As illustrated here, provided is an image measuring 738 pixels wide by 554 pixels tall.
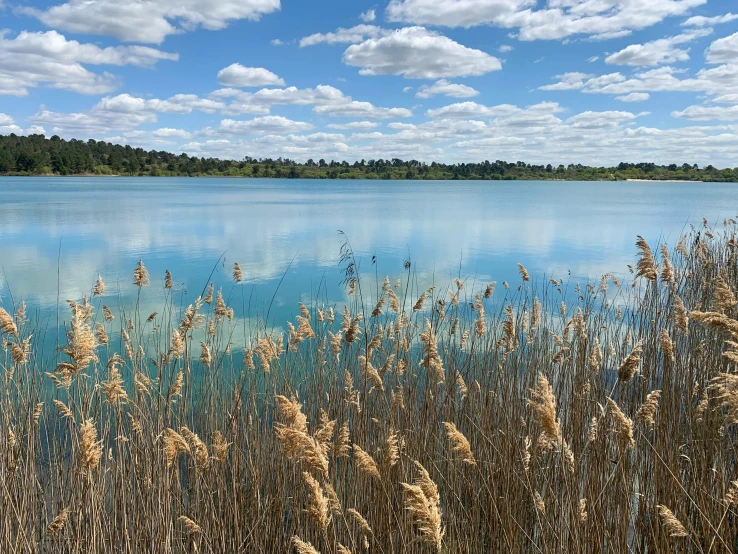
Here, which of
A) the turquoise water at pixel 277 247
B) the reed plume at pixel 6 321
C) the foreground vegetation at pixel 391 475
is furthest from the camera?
the turquoise water at pixel 277 247

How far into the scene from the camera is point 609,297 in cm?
1082

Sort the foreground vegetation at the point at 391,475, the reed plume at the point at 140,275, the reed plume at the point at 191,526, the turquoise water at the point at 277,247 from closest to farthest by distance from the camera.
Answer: the foreground vegetation at the point at 391,475
the reed plume at the point at 191,526
the reed plume at the point at 140,275
the turquoise water at the point at 277,247

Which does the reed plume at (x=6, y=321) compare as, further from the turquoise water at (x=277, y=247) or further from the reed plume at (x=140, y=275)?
the turquoise water at (x=277, y=247)

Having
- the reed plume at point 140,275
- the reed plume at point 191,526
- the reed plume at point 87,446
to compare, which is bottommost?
the reed plume at point 191,526

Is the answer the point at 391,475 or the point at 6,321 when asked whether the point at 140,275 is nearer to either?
the point at 6,321

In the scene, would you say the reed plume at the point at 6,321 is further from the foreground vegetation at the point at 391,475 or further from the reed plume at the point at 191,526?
the reed plume at the point at 191,526

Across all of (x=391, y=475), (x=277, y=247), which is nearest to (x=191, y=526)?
(x=391, y=475)

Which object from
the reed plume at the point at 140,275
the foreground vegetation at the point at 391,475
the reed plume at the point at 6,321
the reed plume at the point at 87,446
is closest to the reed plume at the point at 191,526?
the foreground vegetation at the point at 391,475

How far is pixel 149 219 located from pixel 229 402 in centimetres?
2251

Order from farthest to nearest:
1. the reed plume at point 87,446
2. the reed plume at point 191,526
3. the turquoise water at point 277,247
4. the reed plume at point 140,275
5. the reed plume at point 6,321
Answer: the turquoise water at point 277,247 < the reed plume at point 140,275 < the reed plume at point 6,321 < the reed plume at point 191,526 < the reed plume at point 87,446

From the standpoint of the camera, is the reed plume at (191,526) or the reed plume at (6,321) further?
the reed plume at (6,321)

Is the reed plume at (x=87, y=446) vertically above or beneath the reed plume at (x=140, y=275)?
beneath

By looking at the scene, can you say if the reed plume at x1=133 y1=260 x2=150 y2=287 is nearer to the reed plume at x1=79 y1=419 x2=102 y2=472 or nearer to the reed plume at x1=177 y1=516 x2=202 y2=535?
the reed plume at x1=177 y1=516 x2=202 y2=535

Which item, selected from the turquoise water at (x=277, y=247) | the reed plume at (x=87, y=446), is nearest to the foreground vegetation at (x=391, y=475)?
the reed plume at (x=87, y=446)
